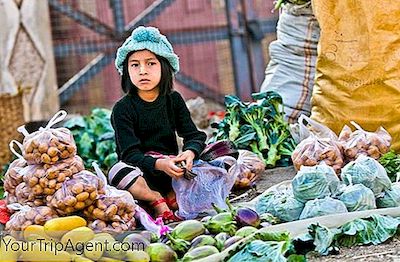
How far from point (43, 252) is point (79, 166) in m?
1.00

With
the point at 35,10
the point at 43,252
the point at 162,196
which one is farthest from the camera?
the point at 35,10

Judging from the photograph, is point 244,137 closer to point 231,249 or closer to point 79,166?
point 79,166

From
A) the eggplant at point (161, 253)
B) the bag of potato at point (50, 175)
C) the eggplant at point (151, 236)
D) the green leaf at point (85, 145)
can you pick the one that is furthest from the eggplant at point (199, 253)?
the green leaf at point (85, 145)

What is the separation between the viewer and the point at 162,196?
449 centimetres

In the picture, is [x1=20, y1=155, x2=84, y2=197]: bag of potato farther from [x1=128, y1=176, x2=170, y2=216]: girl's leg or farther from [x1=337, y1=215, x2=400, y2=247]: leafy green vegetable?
[x1=337, y1=215, x2=400, y2=247]: leafy green vegetable

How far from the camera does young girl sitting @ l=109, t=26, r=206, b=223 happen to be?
4324 mm

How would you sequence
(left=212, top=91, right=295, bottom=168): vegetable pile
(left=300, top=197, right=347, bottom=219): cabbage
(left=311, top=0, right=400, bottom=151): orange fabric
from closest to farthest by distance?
1. (left=300, top=197, right=347, bottom=219): cabbage
2. (left=311, top=0, right=400, bottom=151): orange fabric
3. (left=212, top=91, right=295, bottom=168): vegetable pile

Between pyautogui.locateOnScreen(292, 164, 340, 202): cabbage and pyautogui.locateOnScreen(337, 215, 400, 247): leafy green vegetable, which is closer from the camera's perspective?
pyautogui.locateOnScreen(337, 215, 400, 247): leafy green vegetable

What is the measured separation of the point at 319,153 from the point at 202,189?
27.3 inches

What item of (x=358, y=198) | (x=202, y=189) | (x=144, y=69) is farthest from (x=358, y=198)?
(x=144, y=69)

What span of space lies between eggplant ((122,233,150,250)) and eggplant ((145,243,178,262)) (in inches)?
3.2

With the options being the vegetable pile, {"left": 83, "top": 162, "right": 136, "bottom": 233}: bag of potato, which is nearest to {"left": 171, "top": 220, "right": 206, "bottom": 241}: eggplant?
{"left": 83, "top": 162, "right": 136, "bottom": 233}: bag of potato

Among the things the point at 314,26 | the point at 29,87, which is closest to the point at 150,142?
the point at 314,26

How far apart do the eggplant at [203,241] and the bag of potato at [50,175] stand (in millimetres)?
808
